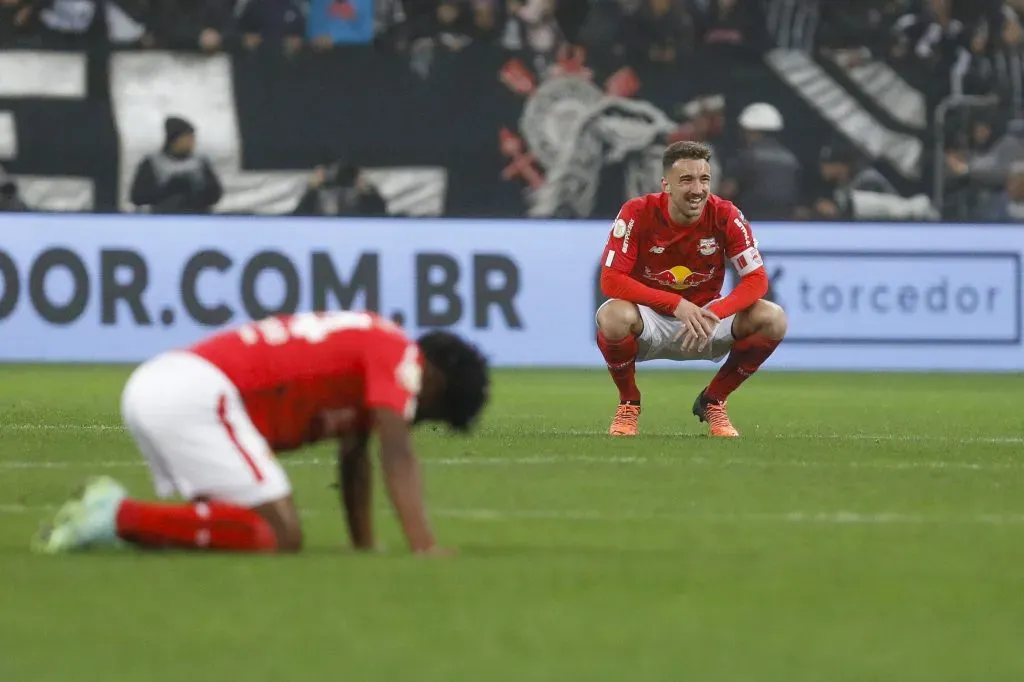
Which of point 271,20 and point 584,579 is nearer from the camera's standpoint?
point 584,579

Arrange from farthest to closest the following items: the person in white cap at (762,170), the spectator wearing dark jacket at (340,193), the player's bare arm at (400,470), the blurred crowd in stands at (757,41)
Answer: the blurred crowd in stands at (757,41) → the person in white cap at (762,170) → the spectator wearing dark jacket at (340,193) → the player's bare arm at (400,470)

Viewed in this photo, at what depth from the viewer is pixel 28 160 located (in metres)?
19.8

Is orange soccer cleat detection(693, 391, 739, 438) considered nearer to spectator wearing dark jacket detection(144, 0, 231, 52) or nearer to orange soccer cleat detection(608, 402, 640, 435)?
orange soccer cleat detection(608, 402, 640, 435)

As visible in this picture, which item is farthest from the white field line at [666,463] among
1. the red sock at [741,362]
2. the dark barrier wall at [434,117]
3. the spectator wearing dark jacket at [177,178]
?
the dark barrier wall at [434,117]

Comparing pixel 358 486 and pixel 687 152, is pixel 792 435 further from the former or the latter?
pixel 358 486

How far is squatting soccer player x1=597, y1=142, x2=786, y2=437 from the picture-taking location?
11188 millimetres

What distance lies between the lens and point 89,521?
621 cm

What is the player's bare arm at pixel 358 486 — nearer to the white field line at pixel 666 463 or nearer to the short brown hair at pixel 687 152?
the white field line at pixel 666 463

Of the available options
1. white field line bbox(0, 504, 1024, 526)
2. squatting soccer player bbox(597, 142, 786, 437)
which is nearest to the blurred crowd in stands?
squatting soccer player bbox(597, 142, 786, 437)

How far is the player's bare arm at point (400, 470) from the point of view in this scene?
19.4ft

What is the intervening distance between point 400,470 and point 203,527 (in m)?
0.71

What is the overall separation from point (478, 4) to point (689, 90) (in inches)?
89.1

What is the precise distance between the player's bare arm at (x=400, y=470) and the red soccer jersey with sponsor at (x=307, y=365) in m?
0.17

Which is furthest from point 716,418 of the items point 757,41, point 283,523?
point 757,41
